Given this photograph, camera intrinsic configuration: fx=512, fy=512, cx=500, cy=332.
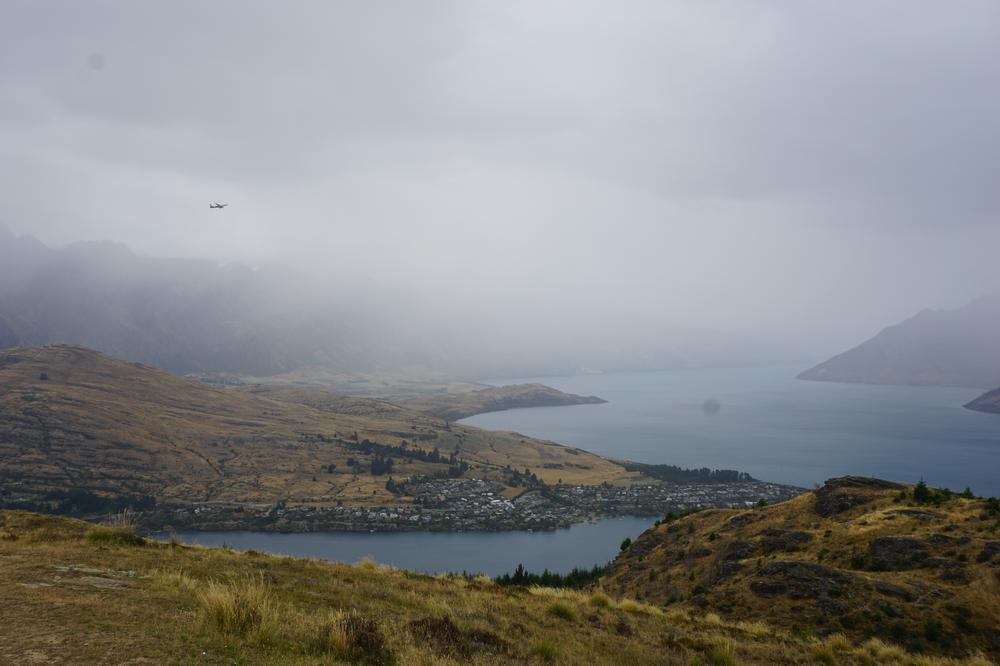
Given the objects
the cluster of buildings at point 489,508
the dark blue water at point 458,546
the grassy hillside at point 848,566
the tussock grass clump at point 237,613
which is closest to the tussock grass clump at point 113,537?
the tussock grass clump at point 237,613

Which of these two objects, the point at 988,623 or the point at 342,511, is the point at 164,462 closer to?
the point at 342,511

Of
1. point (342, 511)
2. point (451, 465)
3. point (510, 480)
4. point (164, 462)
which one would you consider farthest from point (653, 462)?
point (164, 462)

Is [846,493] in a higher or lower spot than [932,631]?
higher

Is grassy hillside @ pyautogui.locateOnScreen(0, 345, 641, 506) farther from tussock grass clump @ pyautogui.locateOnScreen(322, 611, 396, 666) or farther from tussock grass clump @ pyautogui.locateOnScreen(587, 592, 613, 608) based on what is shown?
tussock grass clump @ pyautogui.locateOnScreen(322, 611, 396, 666)

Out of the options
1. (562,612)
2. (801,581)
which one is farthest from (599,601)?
(801,581)

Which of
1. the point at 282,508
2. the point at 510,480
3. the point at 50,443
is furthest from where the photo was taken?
the point at 510,480

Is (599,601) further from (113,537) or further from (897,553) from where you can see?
(113,537)

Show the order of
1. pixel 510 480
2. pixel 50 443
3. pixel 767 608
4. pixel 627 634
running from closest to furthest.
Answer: pixel 627 634
pixel 767 608
pixel 50 443
pixel 510 480

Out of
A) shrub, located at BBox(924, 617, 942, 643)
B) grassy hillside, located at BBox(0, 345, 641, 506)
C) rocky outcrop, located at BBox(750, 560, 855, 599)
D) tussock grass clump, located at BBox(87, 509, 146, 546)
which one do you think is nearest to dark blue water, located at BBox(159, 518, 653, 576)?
grassy hillside, located at BBox(0, 345, 641, 506)
